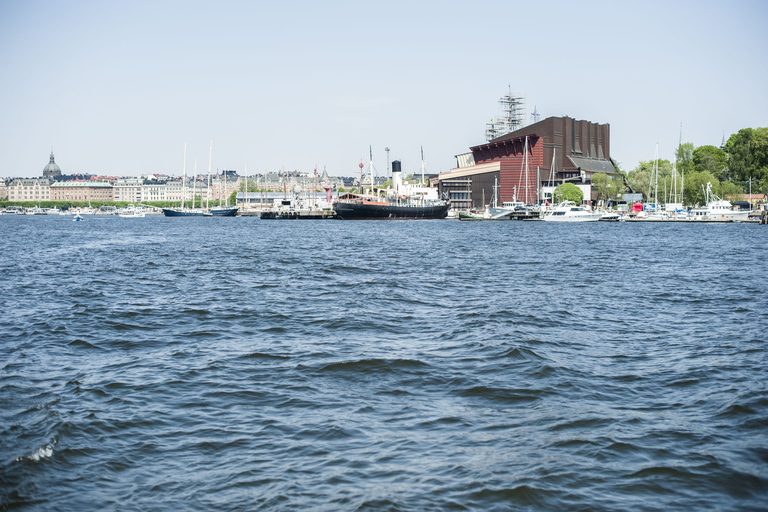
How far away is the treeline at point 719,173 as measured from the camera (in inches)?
4675

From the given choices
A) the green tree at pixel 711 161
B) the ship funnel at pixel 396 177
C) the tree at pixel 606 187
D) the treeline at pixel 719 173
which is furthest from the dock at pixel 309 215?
the green tree at pixel 711 161

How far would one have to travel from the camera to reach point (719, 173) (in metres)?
135

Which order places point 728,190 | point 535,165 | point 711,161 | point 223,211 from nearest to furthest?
point 728,190
point 711,161
point 535,165
point 223,211

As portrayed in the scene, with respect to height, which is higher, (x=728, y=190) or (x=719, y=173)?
(x=719, y=173)

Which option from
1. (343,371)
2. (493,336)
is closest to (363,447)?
(343,371)

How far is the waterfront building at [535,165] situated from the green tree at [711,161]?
2286 centimetres

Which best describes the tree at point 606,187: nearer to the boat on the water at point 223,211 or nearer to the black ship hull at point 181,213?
the boat on the water at point 223,211

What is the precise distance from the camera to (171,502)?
21.7ft

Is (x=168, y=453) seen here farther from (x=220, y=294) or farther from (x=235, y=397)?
(x=220, y=294)

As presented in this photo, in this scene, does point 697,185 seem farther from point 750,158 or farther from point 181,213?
point 181,213

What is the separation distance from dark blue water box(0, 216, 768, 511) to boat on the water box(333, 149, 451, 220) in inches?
4202

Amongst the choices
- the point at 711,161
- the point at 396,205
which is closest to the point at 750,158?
the point at 711,161

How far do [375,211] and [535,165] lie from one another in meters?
44.2

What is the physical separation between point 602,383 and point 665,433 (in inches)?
91.1
